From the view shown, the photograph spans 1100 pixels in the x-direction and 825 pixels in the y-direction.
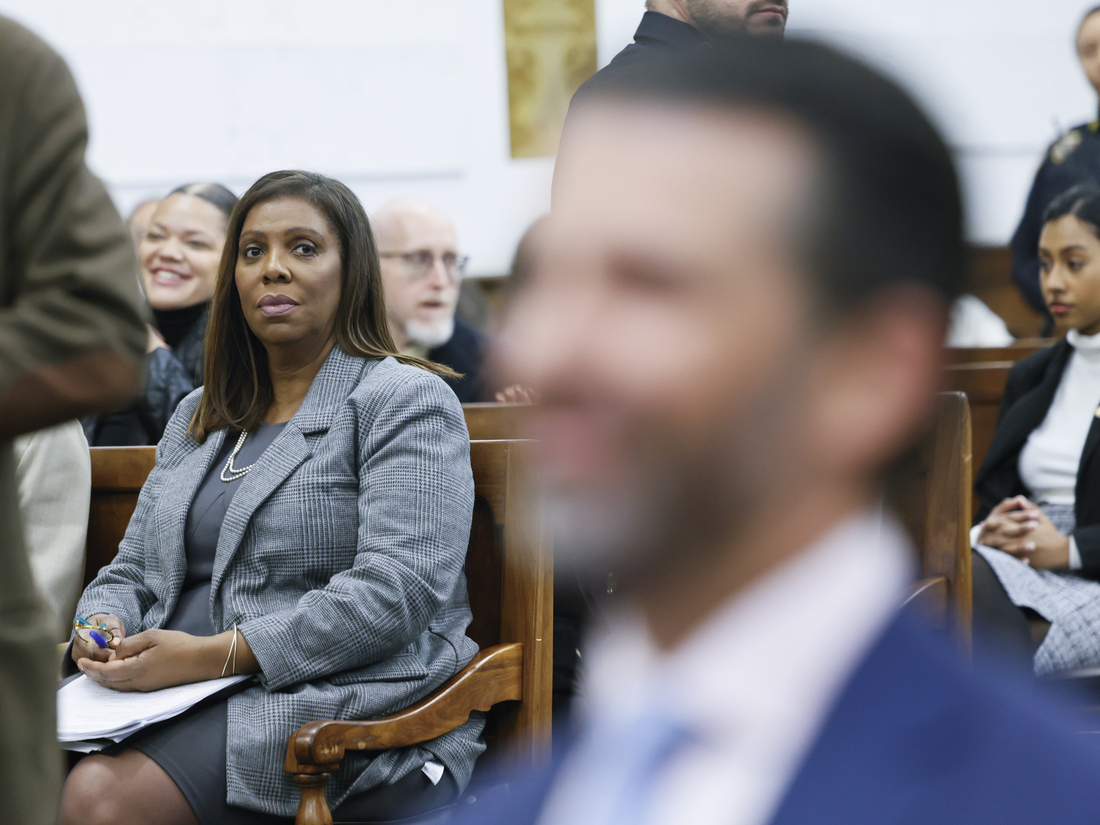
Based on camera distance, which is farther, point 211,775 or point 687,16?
point 211,775

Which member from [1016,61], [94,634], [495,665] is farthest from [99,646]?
[1016,61]

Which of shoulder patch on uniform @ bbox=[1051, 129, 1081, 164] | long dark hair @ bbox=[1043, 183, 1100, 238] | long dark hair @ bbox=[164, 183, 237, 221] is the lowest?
shoulder patch on uniform @ bbox=[1051, 129, 1081, 164]

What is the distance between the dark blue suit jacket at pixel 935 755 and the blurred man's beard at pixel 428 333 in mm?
3482

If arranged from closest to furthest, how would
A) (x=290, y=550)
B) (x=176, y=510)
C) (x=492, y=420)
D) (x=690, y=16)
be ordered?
(x=690, y=16) < (x=290, y=550) < (x=176, y=510) < (x=492, y=420)

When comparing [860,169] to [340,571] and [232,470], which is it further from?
[232,470]

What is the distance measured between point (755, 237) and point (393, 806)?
1701 mm

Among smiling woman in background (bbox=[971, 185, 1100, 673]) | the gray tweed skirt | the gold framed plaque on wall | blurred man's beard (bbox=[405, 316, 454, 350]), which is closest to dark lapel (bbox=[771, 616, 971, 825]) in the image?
smiling woman in background (bbox=[971, 185, 1100, 673])

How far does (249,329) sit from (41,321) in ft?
4.54

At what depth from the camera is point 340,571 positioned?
81.6 inches

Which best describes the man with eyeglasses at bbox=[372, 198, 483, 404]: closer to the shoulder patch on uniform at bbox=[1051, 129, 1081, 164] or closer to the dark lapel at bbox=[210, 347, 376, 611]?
the dark lapel at bbox=[210, 347, 376, 611]

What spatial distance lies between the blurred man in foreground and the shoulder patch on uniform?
4.48 meters

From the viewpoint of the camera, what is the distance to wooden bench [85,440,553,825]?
1831 mm

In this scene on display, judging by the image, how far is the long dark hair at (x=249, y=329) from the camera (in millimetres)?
2342

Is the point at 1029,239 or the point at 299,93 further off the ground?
the point at 299,93
